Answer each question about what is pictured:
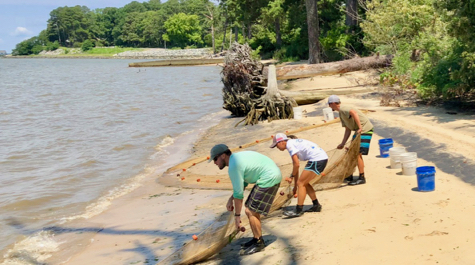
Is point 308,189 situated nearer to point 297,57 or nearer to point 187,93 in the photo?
point 187,93

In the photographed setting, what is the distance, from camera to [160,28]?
147m

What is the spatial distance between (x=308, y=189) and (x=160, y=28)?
145 metres

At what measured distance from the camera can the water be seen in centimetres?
1035

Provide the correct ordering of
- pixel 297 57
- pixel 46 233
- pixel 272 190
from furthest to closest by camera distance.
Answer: pixel 297 57
pixel 46 233
pixel 272 190

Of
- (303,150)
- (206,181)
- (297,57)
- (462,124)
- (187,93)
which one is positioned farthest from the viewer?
(297,57)

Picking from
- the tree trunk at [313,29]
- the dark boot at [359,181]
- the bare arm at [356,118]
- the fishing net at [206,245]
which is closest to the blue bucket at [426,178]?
the dark boot at [359,181]

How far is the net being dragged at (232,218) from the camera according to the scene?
20.5 ft

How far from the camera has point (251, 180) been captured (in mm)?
Result: 6137

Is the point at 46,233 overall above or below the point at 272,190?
below

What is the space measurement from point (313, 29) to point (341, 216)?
23525mm

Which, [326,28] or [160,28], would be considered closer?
[326,28]

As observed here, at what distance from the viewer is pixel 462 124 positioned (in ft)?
39.9

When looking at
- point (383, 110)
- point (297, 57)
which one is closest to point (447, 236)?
point (383, 110)

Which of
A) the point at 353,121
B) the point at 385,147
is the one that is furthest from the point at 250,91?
the point at 353,121
